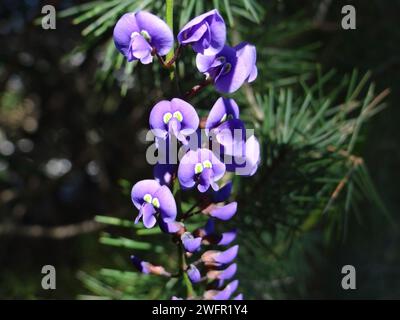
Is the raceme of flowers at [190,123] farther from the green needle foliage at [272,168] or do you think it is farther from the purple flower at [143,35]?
the green needle foliage at [272,168]

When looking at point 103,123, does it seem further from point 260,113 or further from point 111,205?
point 260,113

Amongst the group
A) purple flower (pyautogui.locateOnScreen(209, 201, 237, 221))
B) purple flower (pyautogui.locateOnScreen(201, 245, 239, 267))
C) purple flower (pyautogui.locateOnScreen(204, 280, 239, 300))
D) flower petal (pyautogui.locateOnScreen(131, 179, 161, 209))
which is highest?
flower petal (pyautogui.locateOnScreen(131, 179, 161, 209))

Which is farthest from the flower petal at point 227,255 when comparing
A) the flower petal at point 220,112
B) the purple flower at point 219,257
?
the flower petal at point 220,112

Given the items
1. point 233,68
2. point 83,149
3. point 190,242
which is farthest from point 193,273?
point 83,149

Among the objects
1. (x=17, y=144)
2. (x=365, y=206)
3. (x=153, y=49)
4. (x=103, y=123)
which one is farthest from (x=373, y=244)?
(x=153, y=49)

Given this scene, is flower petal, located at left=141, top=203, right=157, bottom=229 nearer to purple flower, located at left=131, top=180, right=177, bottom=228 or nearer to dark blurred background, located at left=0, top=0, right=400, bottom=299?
purple flower, located at left=131, top=180, right=177, bottom=228

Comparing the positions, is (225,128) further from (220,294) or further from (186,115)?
(220,294)

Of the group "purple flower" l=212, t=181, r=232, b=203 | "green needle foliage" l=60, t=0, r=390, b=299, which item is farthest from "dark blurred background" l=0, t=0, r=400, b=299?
"purple flower" l=212, t=181, r=232, b=203
